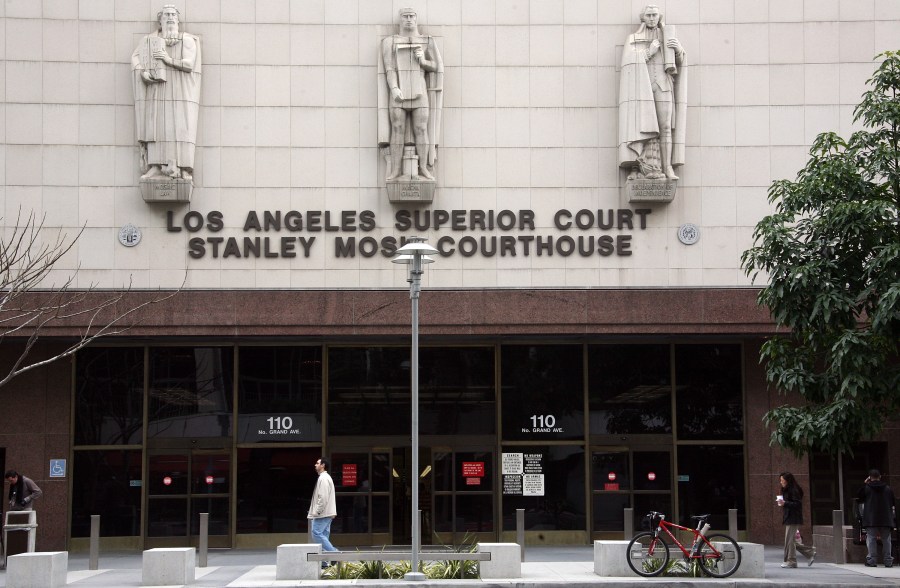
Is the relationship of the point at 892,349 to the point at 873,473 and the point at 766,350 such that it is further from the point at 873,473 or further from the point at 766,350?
the point at 873,473

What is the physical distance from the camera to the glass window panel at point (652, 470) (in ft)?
82.2

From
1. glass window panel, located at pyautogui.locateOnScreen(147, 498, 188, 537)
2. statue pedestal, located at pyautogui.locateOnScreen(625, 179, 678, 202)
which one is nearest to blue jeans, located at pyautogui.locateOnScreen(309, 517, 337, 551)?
glass window panel, located at pyautogui.locateOnScreen(147, 498, 188, 537)

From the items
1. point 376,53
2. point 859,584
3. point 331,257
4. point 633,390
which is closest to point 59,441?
point 331,257

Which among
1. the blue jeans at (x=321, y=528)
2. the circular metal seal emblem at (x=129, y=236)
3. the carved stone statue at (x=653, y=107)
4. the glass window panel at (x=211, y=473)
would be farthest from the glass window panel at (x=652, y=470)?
the circular metal seal emblem at (x=129, y=236)

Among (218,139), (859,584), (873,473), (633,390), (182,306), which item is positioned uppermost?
(218,139)

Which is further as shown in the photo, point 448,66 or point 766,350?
point 448,66

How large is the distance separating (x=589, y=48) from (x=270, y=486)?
11.6 meters

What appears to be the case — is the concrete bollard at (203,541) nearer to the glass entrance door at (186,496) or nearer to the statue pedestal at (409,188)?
the glass entrance door at (186,496)

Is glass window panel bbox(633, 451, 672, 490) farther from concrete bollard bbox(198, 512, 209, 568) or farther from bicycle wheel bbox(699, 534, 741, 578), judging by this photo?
concrete bollard bbox(198, 512, 209, 568)

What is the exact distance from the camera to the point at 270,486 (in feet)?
81.7

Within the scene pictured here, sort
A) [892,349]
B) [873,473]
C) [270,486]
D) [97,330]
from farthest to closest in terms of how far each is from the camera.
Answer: [270,486] → [97,330] → [873,473] → [892,349]

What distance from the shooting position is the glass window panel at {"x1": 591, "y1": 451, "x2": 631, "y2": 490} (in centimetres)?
2508

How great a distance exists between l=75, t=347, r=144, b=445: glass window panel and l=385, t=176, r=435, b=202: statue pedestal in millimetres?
6606

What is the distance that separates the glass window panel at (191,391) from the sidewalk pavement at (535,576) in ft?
9.39
